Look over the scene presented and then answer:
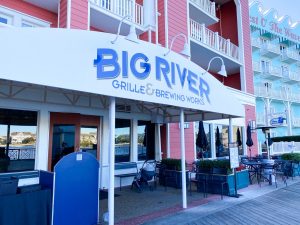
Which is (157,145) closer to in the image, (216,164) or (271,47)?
(216,164)

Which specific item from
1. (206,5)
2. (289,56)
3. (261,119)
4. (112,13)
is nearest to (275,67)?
(289,56)

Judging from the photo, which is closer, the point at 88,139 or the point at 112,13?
the point at 88,139

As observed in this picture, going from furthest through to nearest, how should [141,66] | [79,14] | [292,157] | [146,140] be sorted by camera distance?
1. [292,157]
2. [146,140]
3. [79,14]
4. [141,66]

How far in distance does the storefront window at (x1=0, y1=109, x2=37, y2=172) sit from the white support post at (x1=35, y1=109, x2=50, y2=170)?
5.8 inches

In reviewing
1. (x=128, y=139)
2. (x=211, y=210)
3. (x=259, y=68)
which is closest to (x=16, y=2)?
(x=128, y=139)

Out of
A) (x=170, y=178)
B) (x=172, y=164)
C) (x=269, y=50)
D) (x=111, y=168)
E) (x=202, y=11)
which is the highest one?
(x=269, y=50)

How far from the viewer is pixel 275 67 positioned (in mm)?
26172

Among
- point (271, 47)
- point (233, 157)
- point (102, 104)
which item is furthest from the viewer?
point (271, 47)

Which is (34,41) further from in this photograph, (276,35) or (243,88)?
(276,35)

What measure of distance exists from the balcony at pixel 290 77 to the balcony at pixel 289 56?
4.59ft

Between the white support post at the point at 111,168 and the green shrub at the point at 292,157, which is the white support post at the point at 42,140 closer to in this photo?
the white support post at the point at 111,168

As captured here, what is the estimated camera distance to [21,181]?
6637mm

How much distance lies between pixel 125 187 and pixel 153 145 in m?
2.45

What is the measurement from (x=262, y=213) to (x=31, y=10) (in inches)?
374
